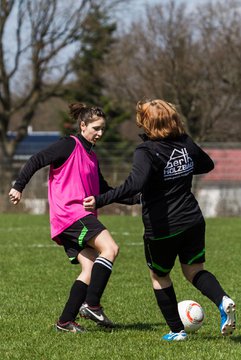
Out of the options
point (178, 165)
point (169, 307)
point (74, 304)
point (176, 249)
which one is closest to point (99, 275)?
point (74, 304)

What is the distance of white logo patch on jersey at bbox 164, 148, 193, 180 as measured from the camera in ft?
17.4

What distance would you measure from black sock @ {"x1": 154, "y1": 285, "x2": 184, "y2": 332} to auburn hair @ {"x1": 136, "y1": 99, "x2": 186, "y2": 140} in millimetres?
1080

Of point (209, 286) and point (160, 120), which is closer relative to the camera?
point (160, 120)

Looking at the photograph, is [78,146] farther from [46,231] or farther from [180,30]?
[180,30]

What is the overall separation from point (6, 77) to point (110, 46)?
527 cm

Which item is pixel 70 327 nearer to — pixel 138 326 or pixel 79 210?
pixel 138 326

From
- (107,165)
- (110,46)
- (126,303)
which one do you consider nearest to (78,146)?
(126,303)

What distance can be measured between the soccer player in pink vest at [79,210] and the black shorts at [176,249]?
514mm

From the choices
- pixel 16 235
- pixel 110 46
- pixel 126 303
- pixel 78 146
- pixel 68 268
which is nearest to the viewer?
pixel 78 146

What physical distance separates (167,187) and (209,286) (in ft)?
2.36

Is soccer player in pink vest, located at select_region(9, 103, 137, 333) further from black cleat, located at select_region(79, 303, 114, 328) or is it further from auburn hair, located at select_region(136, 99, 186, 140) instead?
auburn hair, located at select_region(136, 99, 186, 140)

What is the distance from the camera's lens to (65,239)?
20.0ft

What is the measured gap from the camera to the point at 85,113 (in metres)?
6.15

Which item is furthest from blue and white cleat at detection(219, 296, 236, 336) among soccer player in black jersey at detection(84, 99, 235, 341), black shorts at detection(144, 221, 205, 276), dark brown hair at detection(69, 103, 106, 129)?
dark brown hair at detection(69, 103, 106, 129)
